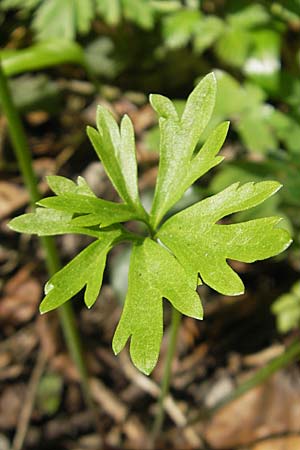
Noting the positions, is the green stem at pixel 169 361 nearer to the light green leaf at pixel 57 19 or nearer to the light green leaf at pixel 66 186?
the light green leaf at pixel 66 186

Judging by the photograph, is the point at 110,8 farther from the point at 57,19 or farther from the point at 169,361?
the point at 169,361

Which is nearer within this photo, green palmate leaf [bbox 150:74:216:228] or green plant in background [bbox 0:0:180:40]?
green palmate leaf [bbox 150:74:216:228]

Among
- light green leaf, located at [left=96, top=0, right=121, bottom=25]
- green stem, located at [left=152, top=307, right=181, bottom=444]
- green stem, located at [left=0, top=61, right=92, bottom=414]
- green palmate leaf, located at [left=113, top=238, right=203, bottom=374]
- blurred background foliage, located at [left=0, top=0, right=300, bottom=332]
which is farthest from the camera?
light green leaf, located at [left=96, top=0, right=121, bottom=25]

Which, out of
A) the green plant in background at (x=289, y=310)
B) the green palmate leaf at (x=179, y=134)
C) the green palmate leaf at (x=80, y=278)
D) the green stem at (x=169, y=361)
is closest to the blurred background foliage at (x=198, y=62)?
the green plant in background at (x=289, y=310)

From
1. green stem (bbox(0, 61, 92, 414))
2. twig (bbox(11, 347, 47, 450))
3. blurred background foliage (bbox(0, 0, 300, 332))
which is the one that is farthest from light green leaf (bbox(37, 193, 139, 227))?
twig (bbox(11, 347, 47, 450))

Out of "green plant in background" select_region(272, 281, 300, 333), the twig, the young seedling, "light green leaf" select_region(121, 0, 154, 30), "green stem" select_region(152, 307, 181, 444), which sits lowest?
the twig

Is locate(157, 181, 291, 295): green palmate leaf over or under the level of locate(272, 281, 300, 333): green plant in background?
over

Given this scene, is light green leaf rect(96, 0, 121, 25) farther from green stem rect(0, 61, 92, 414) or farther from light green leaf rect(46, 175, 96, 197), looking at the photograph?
light green leaf rect(46, 175, 96, 197)
